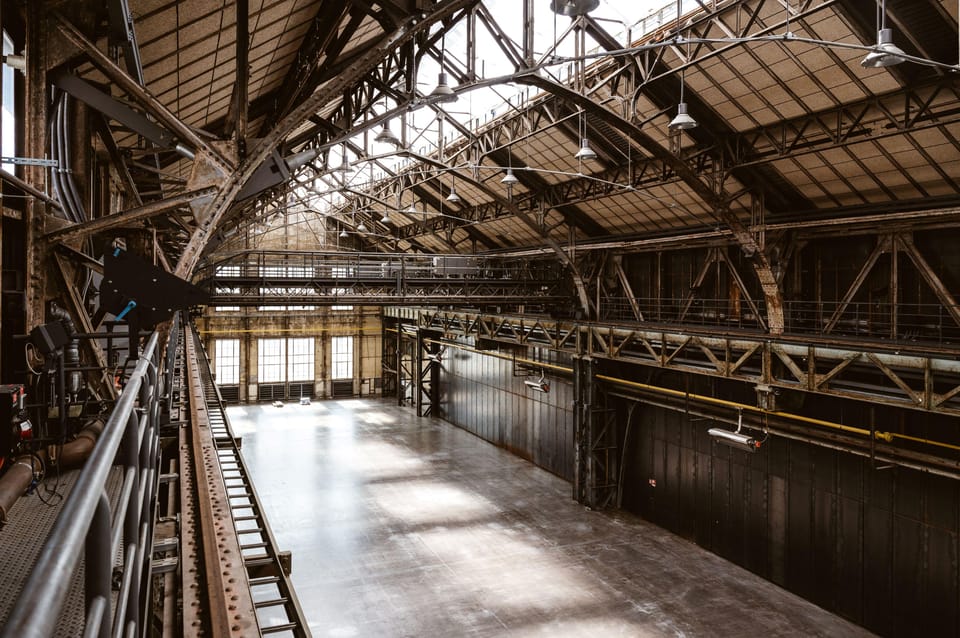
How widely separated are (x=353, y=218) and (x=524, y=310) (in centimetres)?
1389

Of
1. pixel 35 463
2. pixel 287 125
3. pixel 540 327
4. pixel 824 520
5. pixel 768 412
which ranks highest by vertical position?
pixel 287 125

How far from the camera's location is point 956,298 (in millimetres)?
14328

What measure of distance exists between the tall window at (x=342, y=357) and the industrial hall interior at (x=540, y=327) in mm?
12208

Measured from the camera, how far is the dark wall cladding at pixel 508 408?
78.9 feet

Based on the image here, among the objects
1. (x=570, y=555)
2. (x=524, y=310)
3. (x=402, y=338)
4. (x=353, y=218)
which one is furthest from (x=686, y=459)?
(x=353, y=218)

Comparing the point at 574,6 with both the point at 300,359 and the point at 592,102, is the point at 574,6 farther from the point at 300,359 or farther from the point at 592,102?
the point at 300,359

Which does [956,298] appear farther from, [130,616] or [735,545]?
[130,616]

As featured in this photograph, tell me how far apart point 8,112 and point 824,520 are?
54.4 feet

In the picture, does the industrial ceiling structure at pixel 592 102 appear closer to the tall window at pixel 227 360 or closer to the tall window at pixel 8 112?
the tall window at pixel 8 112

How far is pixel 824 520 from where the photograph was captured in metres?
14.9

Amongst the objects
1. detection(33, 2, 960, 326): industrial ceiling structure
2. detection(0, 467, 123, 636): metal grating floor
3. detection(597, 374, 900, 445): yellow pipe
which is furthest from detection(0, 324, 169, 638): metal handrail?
detection(597, 374, 900, 445): yellow pipe

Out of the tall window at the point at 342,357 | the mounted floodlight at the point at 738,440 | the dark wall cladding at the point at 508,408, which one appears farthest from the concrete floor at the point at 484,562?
the tall window at the point at 342,357

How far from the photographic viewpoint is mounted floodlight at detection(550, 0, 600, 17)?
8.44 m

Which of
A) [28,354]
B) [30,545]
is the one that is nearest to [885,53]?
[30,545]
